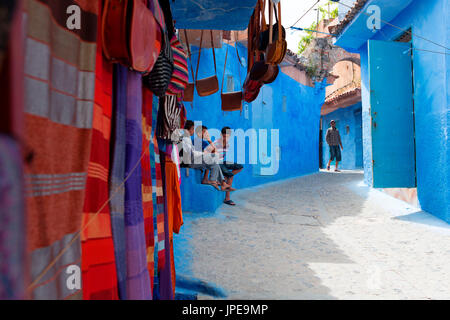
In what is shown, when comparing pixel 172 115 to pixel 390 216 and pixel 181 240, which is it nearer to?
pixel 181 240

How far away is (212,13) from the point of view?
2.58 meters

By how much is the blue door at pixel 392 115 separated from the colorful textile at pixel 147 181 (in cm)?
468

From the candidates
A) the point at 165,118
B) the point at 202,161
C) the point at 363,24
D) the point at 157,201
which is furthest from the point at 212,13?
the point at 363,24

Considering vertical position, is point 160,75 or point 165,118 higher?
point 160,75

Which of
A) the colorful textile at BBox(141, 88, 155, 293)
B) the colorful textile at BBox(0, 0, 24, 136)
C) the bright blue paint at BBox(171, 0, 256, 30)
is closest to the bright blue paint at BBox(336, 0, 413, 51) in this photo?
the bright blue paint at BBox(171, 0, 256, 30)

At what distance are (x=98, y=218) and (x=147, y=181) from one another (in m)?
0.44

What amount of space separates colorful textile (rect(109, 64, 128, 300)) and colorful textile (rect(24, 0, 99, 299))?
174 millimetres

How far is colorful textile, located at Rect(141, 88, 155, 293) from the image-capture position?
134 centimetres

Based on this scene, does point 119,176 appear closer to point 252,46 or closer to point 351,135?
point 252,46

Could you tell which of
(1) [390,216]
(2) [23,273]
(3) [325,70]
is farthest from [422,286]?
(3) [325,70]

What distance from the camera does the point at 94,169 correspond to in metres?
0.92

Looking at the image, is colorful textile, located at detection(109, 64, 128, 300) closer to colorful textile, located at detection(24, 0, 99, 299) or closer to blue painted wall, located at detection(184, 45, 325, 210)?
colorful textile, located at detection(24, 0, 99, 299)

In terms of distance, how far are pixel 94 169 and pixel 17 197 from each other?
656 millimetres

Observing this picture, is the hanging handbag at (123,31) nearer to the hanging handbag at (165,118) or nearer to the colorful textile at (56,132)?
the colorful textile at (56,132)
